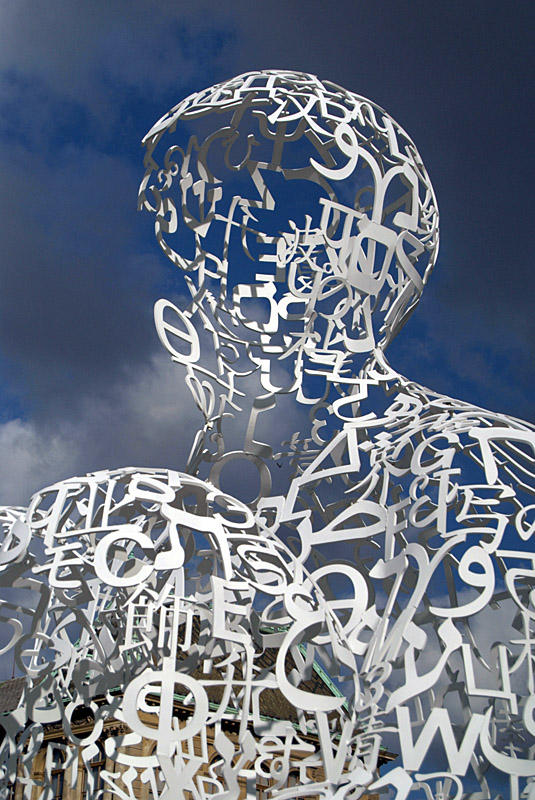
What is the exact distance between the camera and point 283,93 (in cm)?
835

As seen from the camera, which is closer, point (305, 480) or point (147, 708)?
point (147, 708)

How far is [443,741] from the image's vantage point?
493 centimetres

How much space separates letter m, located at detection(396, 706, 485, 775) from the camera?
4.88m

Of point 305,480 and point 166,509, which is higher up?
point 305,480

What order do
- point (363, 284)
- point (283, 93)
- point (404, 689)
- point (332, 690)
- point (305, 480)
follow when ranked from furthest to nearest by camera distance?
point (332, 690)
point (283, 93)
point (363, 284)
point (305, 480)
point (404, 689)

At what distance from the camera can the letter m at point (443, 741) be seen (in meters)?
4.88

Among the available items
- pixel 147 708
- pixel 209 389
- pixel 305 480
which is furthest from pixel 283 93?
pixel 147 708

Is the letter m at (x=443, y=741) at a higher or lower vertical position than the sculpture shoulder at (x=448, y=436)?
lower

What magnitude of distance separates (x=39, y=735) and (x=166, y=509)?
2.81 m

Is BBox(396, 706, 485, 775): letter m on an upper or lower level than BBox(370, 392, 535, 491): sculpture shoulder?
lower

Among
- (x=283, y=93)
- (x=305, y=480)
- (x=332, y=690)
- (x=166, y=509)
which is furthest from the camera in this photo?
(x=332, y=690)

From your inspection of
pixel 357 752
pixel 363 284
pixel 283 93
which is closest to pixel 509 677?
pixel 357 752

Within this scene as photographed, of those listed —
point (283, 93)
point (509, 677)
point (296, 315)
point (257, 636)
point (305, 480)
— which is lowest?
point (509, 677)

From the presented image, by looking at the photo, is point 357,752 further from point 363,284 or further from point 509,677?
point 363,284
